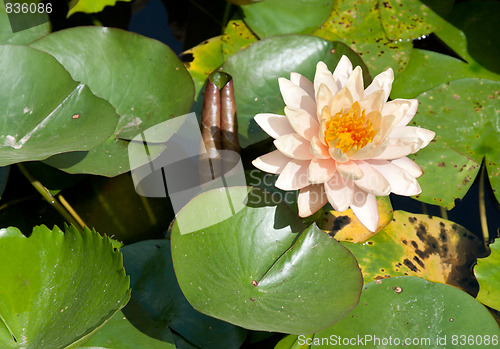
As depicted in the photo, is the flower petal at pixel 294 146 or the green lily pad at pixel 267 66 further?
the green lily pad at pixel 267 66

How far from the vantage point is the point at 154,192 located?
7.00 feet

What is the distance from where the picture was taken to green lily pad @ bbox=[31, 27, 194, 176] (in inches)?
77.0

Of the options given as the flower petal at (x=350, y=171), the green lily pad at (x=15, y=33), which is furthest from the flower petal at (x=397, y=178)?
the green lily pad at (x=15, y=33)

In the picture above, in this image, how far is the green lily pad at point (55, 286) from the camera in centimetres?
142

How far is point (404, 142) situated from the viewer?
1.52 meters

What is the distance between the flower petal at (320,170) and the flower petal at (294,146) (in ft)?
0.14

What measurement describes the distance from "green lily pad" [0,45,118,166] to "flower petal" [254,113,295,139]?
2.06 ft

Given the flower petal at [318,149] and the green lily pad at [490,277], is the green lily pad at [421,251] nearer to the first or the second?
the green lily pad at [490,277]

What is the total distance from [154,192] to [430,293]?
135cm

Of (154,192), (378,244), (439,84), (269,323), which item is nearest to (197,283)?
(269,323)

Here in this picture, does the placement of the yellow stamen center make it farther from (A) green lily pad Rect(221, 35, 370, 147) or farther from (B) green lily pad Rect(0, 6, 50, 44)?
(B) green lily pad Rect(0, 6, 50, 44)

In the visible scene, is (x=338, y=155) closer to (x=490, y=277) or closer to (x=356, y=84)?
(x=356, y=84)

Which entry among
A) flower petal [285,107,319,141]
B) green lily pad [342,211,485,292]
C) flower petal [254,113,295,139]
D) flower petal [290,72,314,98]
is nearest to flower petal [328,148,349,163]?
flower petal [285,107,319,141]

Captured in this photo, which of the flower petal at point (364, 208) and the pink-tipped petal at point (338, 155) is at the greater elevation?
the pink-tipped petal at point (338, 155)
